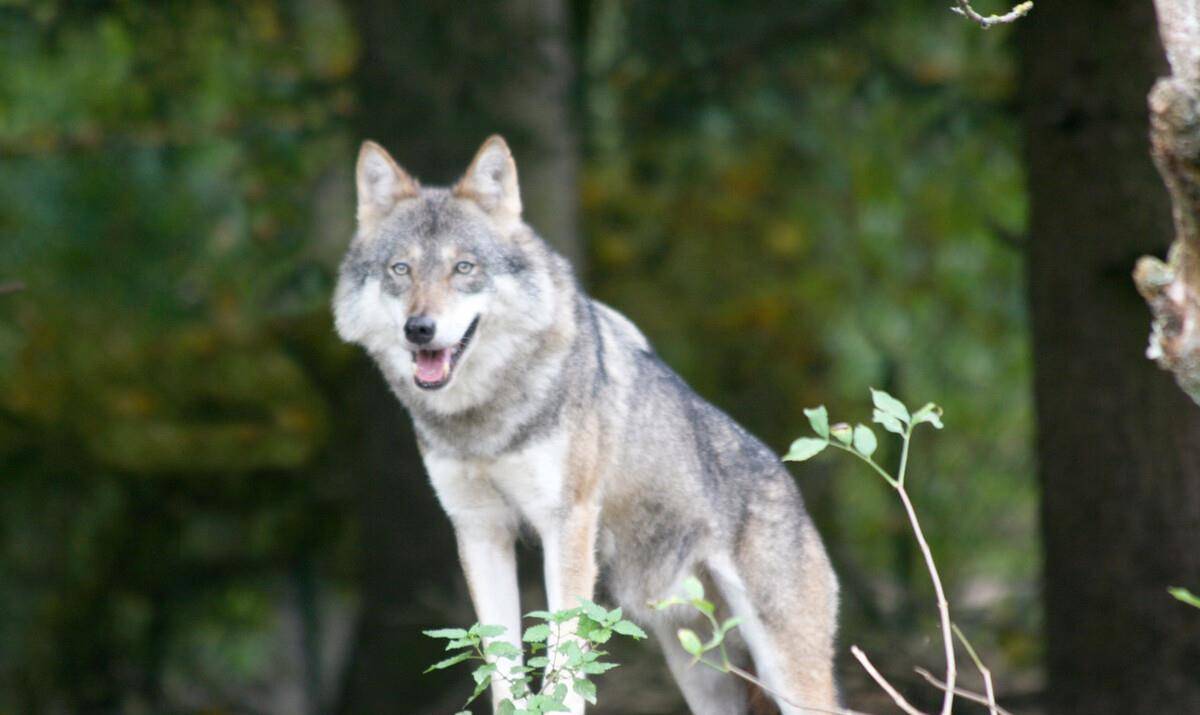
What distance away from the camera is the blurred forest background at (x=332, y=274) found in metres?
8.14

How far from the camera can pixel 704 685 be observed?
16.5 ft

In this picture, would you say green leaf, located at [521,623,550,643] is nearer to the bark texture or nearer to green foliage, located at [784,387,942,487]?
green foliage, located at [784,387,942,487]

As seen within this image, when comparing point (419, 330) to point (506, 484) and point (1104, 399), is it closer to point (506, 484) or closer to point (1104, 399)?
point (506, 484)

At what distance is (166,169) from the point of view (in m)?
9.74

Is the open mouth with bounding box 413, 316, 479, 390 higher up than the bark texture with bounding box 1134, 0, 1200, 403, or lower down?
lower down

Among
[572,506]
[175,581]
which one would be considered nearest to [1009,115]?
[572,506]

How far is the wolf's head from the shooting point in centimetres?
440

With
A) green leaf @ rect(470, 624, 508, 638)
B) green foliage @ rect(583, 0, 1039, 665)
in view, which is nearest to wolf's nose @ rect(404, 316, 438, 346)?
green leaf @ rect(470, 624, 508, 638)

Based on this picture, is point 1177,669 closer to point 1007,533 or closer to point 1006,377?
point 1007,533

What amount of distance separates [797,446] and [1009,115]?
5222mm

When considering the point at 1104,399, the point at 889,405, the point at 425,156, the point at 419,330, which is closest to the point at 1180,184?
the point at 889,405

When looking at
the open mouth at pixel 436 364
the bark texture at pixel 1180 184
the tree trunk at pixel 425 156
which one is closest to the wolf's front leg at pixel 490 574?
the open mouth at pixel 436 364

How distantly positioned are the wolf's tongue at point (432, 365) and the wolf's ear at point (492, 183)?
23.3 inches

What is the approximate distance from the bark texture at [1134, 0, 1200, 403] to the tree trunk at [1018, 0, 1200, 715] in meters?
3.81
